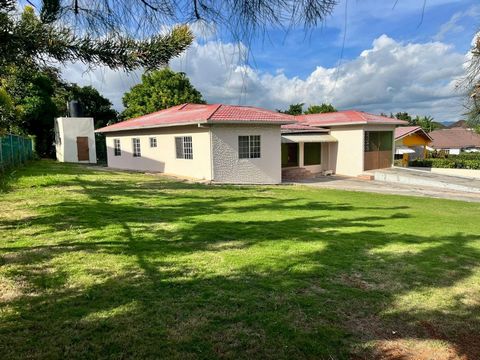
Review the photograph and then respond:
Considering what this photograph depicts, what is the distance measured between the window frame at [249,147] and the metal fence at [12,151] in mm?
11410

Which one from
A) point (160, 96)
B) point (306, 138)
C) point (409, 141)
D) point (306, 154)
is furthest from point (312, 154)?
point (160, 96)

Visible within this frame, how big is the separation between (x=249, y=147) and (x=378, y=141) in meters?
12.7

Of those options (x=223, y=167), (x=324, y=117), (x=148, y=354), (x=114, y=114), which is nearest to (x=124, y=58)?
(x=148, y=354)

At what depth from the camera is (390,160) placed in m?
29.2

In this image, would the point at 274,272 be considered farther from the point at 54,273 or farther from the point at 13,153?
the point at 13,153

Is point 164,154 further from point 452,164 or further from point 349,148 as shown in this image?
point 452,164

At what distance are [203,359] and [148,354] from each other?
0.51 metres

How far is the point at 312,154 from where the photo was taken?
27.8 m

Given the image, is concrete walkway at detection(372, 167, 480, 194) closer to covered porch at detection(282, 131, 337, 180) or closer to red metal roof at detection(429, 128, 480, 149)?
covered porch at detection(282, 131, 337, 180)

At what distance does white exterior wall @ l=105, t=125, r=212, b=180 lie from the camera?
67.5 ft

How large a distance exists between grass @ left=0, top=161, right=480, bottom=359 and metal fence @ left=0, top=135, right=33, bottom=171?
933cm

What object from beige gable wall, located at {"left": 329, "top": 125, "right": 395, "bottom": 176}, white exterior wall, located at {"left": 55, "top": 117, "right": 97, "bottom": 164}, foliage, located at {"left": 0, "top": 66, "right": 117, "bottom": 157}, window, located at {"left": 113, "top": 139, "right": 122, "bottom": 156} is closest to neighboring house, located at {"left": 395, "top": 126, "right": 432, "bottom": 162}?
beige gable wall, located at {"left": 329, "top": 125, "right": 395, "bottom": 176}

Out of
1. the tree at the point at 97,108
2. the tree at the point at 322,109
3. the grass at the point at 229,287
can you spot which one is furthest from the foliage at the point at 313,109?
the grass at the point at 229,287

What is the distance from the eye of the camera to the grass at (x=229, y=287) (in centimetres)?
363
